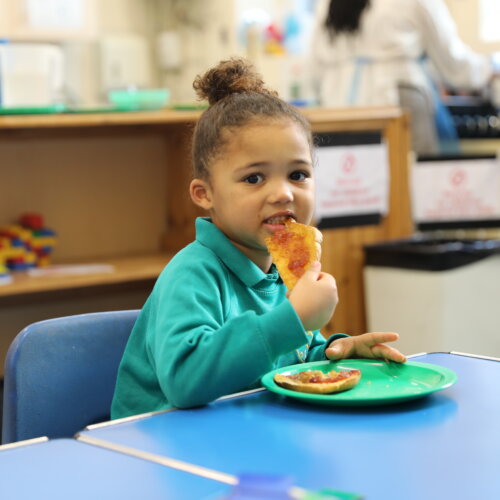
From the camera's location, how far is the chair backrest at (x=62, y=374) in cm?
126

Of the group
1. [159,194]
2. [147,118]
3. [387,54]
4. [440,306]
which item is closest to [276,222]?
[147,118]

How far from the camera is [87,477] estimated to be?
79cm

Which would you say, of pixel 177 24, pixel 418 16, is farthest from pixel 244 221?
pixel 177 24

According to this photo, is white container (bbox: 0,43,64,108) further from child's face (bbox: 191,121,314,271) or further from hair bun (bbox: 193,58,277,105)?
child's face (bbox: 191,121,314,271)

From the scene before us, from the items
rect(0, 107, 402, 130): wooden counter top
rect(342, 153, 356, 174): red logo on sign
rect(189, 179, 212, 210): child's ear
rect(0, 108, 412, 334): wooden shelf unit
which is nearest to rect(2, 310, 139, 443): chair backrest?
rect(189, 179, 212, 210): child's ear

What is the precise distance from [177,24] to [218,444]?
483 centimetres

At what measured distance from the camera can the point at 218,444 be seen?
2.84 ft

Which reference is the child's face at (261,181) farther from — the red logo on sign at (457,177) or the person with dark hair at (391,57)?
the person with dark hair at (391,57)

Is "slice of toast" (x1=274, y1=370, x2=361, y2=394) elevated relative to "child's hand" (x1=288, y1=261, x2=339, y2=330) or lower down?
lower down

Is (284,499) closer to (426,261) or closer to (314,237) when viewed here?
(314,237)

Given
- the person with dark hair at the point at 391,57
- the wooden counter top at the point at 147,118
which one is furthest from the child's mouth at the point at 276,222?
the person with dark hair at the point at 391,57

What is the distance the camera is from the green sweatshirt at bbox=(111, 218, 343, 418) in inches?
40.3

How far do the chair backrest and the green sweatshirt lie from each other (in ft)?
0.33

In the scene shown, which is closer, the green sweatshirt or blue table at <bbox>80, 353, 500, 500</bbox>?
blue table at <bbox>80, 353, 500, 500</bbox>
